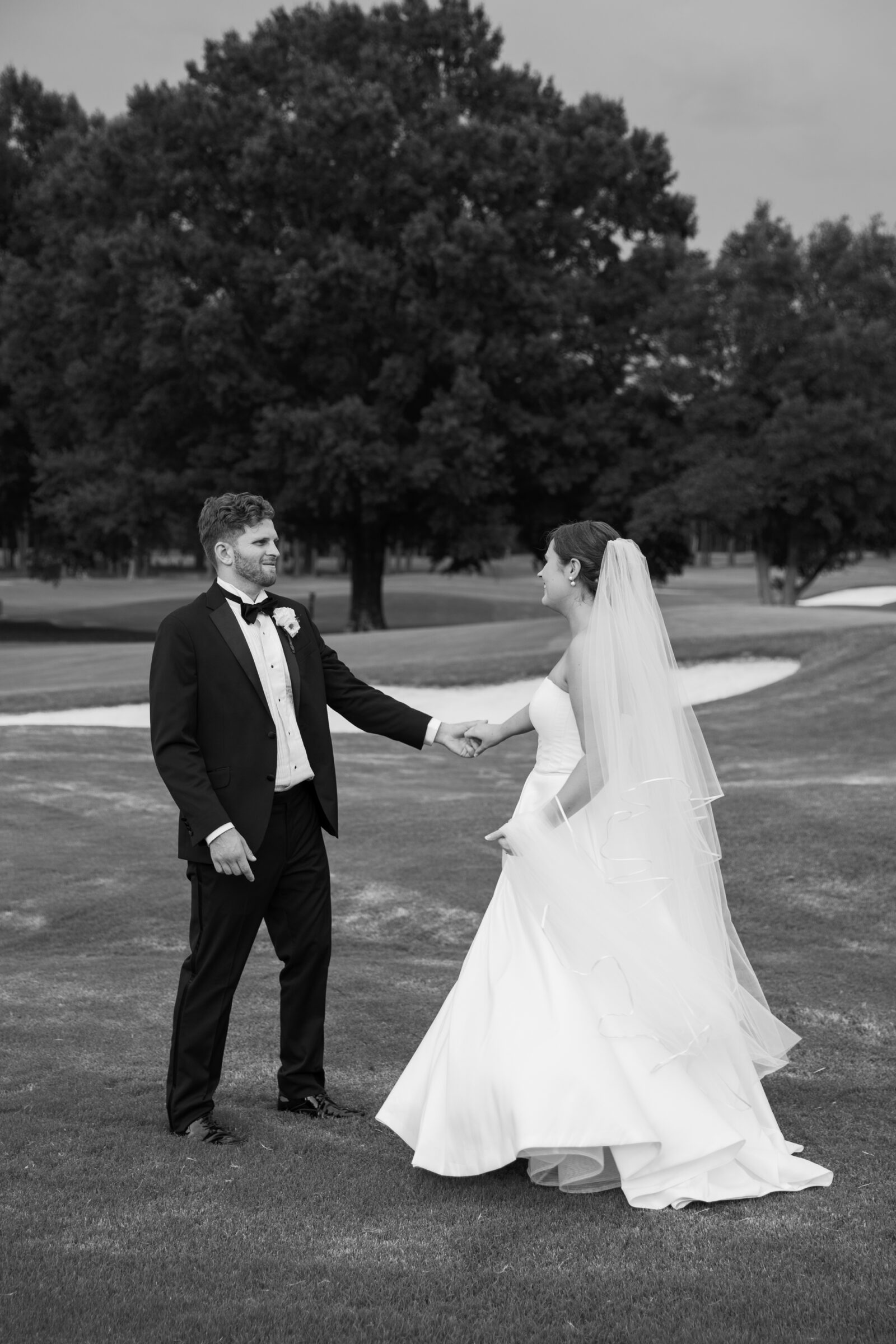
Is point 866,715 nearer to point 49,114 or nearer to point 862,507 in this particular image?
point 862,507

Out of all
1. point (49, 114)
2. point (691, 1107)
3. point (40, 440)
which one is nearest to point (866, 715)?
point (691, 1107)

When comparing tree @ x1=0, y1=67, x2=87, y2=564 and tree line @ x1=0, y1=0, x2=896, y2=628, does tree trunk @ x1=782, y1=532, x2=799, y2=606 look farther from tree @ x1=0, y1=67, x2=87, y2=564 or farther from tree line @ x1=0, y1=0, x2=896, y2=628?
tree @ x1=0, y1=67, x2=87, y2=564

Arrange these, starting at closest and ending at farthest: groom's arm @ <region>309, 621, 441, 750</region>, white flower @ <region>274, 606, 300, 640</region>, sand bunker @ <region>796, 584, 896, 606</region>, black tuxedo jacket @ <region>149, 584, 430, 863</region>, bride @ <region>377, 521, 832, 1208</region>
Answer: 1. bride @ <region>377, 521, 832, 1208</region>
2. black tuxedo jacket @ <region>149, 584, 430, 863</region>
3. white flower @ <region>274, 606, 300, 640</region>
4. groom's arm @ <region>309, 621, 441, 750</region>
5. sand bunker @ <region>796, 584, 896, 606</region>

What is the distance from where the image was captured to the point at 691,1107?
4867 millimetres

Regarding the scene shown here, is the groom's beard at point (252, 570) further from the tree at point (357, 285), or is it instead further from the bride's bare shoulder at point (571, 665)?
the tree at point (357, 285)

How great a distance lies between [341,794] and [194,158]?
90.6 feet

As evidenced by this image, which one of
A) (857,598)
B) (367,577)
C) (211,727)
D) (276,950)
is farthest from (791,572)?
(211,727)

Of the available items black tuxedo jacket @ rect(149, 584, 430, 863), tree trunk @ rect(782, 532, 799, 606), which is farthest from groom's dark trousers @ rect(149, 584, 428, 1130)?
tree trunk @ rect(782, 532, 799, 606)

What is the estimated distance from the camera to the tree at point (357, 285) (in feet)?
112

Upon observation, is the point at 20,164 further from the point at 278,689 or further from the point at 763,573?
the point at 278,689

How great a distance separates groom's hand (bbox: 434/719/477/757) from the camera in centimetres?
635

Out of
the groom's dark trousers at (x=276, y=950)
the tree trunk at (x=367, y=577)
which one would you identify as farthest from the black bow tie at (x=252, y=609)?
the tree trunk at (x=367, y=577)

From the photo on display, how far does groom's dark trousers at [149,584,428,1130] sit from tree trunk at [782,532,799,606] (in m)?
34.0

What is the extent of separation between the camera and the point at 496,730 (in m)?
6.18
